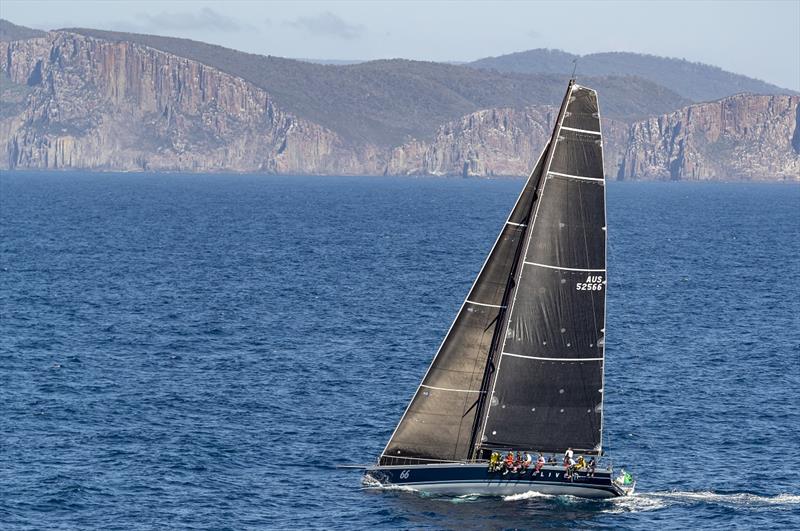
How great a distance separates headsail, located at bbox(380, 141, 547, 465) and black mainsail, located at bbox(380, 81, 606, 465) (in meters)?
0.04

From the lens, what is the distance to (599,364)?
152 feet

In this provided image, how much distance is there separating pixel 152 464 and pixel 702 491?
21.7 m

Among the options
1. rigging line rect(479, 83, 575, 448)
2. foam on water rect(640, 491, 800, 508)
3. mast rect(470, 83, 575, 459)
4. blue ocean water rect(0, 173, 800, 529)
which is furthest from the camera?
foam on water rect(640, 491, 800, 508)

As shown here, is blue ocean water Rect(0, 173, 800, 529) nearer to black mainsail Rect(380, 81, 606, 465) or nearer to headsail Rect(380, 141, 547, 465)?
headsail Rect(380, 141, 547, 465)

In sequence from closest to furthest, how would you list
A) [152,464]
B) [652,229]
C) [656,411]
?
[152,464] → [656,411] → [652,229]

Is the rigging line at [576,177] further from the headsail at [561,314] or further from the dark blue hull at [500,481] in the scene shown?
the dark blue hull at [500,481]

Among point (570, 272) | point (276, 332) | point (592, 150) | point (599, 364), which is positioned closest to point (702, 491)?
point (599, 364)

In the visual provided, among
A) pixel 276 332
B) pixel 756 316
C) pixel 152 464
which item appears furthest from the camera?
pixel 756 316

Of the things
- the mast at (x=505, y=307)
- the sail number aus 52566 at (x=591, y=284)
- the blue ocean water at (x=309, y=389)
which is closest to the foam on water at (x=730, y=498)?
the blue ocean water at (x=309, y=389)

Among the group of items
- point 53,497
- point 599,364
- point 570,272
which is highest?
point 570,272

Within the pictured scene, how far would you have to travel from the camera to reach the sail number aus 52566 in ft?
149

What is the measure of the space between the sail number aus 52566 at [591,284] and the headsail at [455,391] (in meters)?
2.80

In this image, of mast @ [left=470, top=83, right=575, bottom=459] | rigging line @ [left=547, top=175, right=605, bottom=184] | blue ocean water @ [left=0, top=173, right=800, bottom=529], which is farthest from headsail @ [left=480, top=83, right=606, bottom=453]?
blue ocean water @ [left=0, top=173, right=800, bottom=529]

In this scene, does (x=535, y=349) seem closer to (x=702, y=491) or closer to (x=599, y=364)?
(x=599, y=364)
